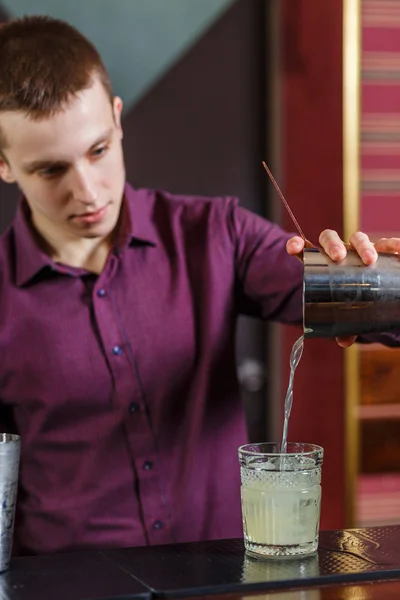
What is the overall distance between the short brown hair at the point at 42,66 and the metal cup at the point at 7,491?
70 cm

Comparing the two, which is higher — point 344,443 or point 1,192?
point 1,192

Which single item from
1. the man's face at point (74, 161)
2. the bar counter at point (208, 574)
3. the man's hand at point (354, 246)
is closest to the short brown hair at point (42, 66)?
the man's face at point (74, 161)

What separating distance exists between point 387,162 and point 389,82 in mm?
265

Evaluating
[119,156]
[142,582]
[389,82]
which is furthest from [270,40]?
[142,582]

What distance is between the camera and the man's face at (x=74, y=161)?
5.96 feet

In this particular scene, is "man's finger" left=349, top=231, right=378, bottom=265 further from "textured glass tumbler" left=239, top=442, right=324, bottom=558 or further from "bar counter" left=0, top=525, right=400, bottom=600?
"bar counter" left=0, top=525, right=400, bottom=600

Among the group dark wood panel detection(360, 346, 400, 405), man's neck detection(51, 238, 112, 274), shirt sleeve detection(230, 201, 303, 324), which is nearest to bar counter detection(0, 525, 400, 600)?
shirt sleeve detection(230, 201, 303, 324)

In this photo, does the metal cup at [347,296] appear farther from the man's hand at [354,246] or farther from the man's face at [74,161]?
the man's face at [74,161]

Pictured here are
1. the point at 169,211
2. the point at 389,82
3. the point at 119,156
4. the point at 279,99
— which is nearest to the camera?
the point at 119,156

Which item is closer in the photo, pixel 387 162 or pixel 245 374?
pixel 387 162

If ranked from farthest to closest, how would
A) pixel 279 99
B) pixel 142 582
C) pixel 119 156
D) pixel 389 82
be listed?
pixel 279 99, pixel 389 82, pixel 119 156, pixel 142 582

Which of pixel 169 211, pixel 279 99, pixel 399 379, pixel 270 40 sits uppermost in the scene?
pixel 270 40

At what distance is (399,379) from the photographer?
3264 millimetres

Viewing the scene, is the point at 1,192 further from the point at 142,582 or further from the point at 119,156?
the point at 142,582
